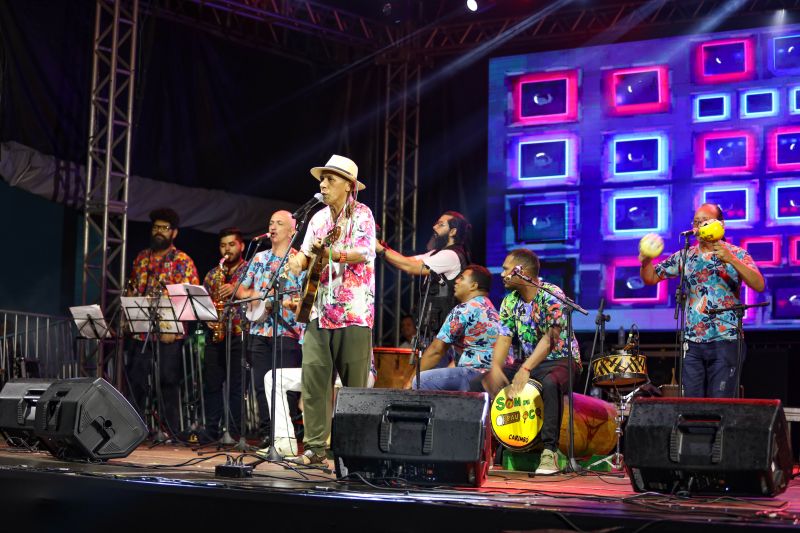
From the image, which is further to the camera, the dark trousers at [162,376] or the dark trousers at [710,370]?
the dark trousers at [162,376]

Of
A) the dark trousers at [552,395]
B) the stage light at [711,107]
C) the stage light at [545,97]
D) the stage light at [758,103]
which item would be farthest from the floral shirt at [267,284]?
the stage light at [758,103]

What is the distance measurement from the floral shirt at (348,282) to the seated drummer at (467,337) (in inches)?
41.5

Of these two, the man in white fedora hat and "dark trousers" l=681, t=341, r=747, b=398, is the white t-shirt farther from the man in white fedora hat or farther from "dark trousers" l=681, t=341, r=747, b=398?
"dark trousers" l=681, t=341, r=747, b=398

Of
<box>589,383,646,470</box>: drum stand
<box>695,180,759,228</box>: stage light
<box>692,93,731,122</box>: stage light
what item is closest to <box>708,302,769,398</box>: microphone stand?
<box>589,383,646,470</box>: drum stand

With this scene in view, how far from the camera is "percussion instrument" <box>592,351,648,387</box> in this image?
720 cm

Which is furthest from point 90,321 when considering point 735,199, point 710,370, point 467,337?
point 735,199

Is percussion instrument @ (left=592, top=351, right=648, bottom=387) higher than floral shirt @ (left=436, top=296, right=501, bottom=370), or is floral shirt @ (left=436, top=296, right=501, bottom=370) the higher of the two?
floral shirt @ (left=436, top=296, right=501, bottom=370)

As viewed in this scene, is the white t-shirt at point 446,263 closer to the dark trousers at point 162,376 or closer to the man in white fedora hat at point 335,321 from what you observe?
the man in white fedora hat at point 335,321

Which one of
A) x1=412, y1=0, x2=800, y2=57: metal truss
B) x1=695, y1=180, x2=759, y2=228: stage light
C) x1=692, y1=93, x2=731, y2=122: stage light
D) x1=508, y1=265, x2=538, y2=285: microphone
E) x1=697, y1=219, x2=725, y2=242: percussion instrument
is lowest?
x1=508, y1=265, x2=538, y2=285: microphone

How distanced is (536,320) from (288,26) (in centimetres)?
644

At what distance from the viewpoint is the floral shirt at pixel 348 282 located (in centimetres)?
591

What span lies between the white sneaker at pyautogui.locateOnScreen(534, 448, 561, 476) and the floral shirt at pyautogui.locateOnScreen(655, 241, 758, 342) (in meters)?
1.19

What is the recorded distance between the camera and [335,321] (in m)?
5.91

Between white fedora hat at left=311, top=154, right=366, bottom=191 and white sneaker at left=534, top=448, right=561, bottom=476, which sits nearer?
Result: white fedora hat at left=311, top=154, right=366, bottom=191
